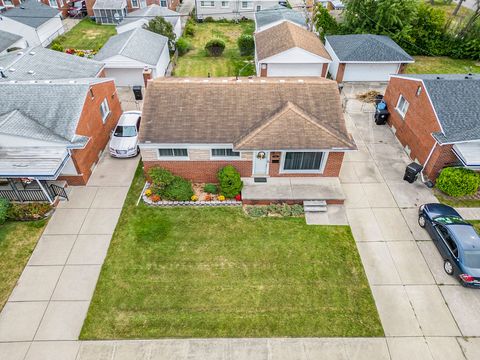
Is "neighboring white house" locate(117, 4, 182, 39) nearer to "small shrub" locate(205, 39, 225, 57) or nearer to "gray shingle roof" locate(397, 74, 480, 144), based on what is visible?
"small shrub" locate(205, 39, 225, 57)

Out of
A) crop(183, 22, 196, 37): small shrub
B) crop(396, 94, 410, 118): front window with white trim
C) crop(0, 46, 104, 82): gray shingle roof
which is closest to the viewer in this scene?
crop(396, 94, 410, 118): front window with white trim

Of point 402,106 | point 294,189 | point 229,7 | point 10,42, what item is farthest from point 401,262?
point 229,7

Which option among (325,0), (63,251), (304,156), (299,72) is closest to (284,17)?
(299,72)

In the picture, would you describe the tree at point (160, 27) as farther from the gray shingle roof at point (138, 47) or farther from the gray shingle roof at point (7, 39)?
the gray shingle roof at point (7, 39)

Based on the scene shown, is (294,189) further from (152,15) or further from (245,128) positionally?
(152,15)

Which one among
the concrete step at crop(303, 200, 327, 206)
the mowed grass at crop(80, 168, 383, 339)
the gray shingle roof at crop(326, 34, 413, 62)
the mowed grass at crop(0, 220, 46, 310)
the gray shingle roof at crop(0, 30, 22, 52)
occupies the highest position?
the gray shingle roof at crop(326, 34, 413, 62)

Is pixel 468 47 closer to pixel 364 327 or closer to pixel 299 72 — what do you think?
pixel 299 72

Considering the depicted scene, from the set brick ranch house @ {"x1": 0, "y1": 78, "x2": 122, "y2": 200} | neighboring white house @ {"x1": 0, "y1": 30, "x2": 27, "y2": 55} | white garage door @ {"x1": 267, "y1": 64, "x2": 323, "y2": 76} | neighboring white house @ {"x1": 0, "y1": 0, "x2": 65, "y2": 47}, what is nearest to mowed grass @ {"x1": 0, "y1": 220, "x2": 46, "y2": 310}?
brick ranch house @ {"x1": 0, "y1": 78, "x2": 122, "y2": 200}
